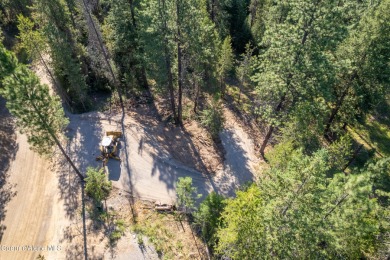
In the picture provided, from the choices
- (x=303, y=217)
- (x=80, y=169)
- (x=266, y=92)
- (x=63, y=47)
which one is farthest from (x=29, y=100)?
(x=266, y=92)

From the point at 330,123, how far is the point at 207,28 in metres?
19.8

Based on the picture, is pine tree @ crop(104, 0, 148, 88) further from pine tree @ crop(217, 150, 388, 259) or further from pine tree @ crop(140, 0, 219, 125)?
pine tree @ crop(217, 150, 388, 259)

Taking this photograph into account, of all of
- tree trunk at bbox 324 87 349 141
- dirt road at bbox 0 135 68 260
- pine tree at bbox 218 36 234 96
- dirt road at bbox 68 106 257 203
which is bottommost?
dirt road at bbox 0 135 68 260

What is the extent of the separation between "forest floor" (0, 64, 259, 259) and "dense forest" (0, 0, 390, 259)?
2155 millimetres

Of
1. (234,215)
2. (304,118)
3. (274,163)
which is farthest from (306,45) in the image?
(234,215)

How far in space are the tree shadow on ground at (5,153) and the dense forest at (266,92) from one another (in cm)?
419

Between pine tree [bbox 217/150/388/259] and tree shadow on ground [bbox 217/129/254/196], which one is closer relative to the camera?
pine tree [bbox 217/150/388/259]

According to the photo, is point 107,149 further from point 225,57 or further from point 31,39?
point 225,57

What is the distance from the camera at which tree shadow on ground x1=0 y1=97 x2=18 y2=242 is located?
25.5 m

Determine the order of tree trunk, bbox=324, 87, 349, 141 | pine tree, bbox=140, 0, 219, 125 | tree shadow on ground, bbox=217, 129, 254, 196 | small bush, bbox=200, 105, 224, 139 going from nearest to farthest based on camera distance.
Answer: pine tree, bbox=140, 0, 219, 125 → tree shadow on ground, bbox=217, 129, 254, 196 → small bush, bbox=200, 105, 224, 139 → tree trunk, bbox=324, 87, 349, 141

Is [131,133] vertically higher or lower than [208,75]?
lower

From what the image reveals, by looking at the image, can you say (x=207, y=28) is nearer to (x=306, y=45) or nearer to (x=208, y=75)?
(x=208, y=75)

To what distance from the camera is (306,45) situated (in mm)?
22422

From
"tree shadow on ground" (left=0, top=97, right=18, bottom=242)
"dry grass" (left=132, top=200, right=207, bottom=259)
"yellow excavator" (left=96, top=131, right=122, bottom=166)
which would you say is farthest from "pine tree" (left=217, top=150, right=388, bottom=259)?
"tree shadow on ground" (left=0, top=97, right=18, bottom=242)
